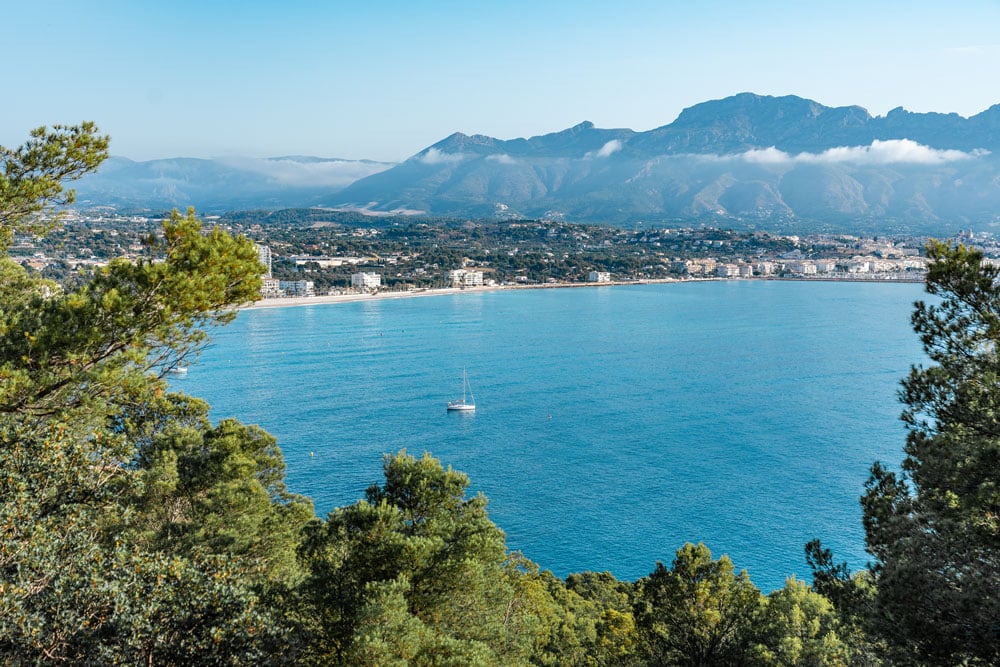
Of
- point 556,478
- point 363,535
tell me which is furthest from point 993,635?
point 556,478

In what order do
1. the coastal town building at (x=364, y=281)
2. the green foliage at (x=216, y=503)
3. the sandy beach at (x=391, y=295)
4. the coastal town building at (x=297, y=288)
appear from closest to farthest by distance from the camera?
the green foliage at (x=216, y=503)
the sandy beach at (x=391, y=295)
the coastal town building at (x=297, y=288)
the coastal town building at (x=364, y=281)

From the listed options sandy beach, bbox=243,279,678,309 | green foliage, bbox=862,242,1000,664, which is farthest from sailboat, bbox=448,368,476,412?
sandy beach, bbox=243,279,678,309

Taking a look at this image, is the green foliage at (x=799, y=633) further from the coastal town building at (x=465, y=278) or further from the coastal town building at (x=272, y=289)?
the coastal town building at (x=465, y=278)

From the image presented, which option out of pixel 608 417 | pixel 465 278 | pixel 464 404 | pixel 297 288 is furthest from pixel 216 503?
pixel 465 278

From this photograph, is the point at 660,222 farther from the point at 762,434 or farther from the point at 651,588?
the point at 651,588

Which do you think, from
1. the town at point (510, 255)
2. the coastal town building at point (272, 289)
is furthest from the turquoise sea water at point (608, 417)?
the town at point (510, 255)

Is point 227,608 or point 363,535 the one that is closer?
point 227,608
